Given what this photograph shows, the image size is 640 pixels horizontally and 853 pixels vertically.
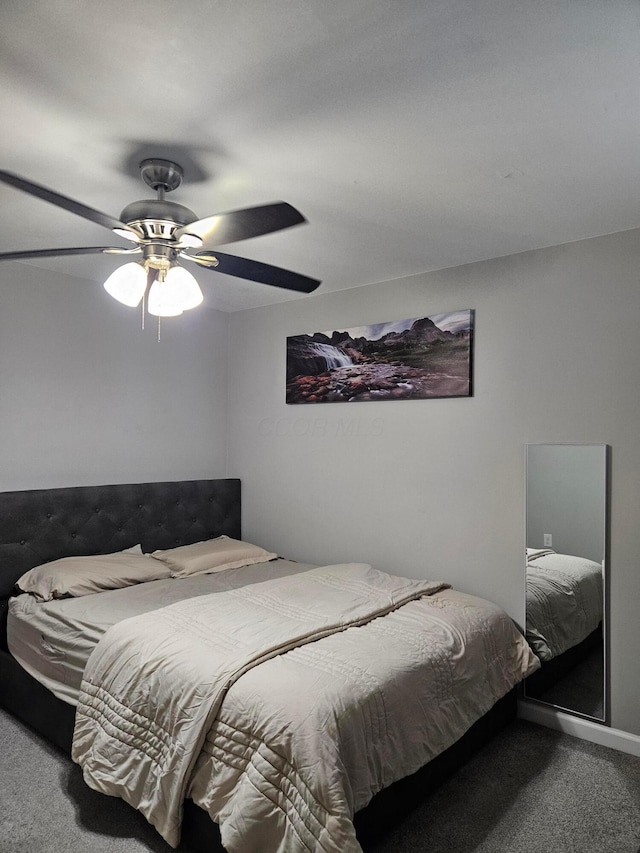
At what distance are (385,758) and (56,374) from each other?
288 centimetres

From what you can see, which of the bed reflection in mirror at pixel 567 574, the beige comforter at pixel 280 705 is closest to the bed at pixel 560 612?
the bed reflection in mirror at pixel 567 574

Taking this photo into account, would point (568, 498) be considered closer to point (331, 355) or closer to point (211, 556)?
point (331, 355)

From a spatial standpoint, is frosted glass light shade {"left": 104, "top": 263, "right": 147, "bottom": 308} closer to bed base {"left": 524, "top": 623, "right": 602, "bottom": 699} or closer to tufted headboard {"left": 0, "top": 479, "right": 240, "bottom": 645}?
tufted headboard {"left": 0, "top": 479, "right": 240, "bottom": 645}

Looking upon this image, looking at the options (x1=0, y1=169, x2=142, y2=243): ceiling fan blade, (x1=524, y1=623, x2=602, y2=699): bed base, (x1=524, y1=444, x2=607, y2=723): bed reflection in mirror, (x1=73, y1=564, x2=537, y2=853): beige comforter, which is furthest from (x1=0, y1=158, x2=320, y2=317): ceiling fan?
(x1=524, y1=623, x2=602, y2=699): bed base

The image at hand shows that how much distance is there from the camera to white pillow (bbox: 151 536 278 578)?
3.58 m

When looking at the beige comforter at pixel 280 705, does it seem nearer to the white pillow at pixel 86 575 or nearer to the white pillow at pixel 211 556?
the white pillow at pixel 86 575

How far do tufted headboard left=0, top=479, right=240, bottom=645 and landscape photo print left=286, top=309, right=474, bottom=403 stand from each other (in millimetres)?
1014

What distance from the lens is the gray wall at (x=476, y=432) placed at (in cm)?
275

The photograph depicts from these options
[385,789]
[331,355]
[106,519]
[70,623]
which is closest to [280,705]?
[385,789]

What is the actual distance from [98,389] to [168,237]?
2.04 meters

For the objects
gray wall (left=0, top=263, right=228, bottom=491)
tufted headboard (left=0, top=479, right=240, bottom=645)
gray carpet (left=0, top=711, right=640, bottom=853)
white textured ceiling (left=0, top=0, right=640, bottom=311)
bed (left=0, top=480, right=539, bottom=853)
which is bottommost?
gray carpet (left=0, top=711, right=640, bottom=853)

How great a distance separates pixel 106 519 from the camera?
3643 mm

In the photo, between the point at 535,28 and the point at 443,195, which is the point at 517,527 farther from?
the point at 535,28

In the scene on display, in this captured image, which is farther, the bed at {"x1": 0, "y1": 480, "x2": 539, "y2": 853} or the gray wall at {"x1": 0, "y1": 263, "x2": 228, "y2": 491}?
the gray wall at {"x1": 0, "y1": 263, "x2": 228, "y2": 491}
